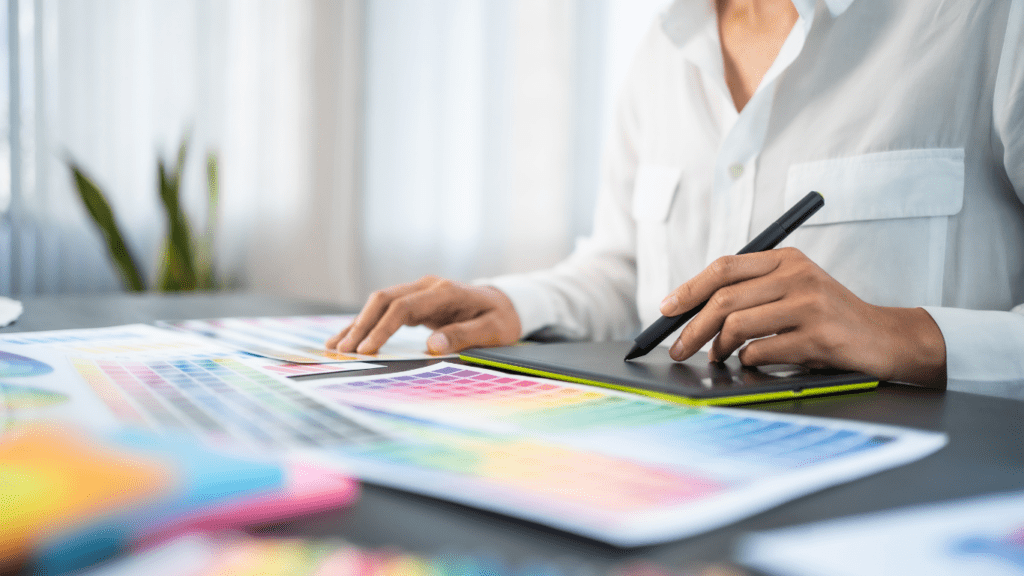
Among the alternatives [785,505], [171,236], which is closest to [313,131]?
[171,236]

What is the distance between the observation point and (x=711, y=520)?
8.2 inches

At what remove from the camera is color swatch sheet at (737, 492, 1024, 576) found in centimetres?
18

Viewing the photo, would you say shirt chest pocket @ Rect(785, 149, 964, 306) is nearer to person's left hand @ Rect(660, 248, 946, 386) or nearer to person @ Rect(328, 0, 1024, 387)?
person @ Rect(328, 0, 1024, 387)

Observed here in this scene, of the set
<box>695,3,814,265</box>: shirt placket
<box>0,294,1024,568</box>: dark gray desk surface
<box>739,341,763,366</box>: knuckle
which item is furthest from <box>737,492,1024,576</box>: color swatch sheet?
<box>695,3,814,265</box>: shirt placket

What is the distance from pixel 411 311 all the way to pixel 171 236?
1659 millimetres

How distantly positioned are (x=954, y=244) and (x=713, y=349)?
0.35 metres

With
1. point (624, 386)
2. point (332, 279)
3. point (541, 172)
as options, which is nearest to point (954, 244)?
point (624, 386)

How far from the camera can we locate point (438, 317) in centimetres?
70

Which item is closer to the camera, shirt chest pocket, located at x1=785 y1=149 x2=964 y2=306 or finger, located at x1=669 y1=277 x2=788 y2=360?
finger, located at x1=669 y1=277 x2=788 y2=360

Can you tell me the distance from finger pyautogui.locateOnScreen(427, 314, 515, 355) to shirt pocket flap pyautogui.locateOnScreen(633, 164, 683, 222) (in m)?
0.31

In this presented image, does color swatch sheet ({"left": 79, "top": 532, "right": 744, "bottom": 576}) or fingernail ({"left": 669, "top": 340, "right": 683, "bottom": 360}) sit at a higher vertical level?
fingernail ({"left": 669, "top": 340, "right": 683, "bottom": 360})

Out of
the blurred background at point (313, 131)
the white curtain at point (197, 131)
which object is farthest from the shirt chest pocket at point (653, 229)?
the white curtain at point (197, 131)

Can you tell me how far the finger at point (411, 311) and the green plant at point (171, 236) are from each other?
162 cm

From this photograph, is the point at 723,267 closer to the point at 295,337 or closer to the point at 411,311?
the point at 411,311
